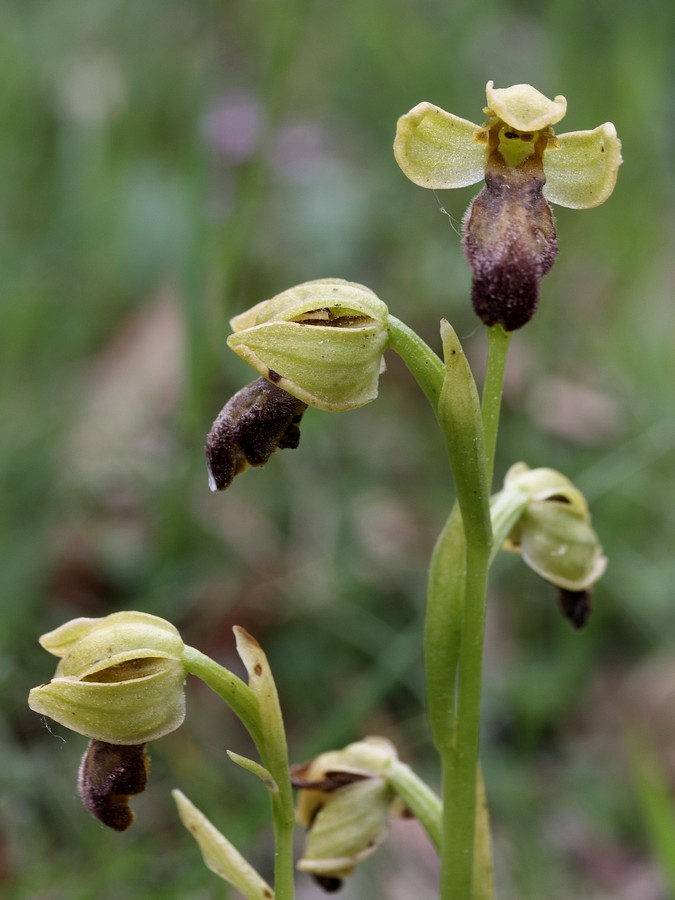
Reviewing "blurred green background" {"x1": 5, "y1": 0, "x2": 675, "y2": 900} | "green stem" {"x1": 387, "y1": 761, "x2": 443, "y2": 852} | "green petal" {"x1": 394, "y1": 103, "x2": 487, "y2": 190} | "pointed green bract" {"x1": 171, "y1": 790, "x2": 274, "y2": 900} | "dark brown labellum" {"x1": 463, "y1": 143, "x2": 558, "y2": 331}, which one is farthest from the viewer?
"blurred green background" {"x1": 5, "y1": 0, "x2": 675, "y2": 900}

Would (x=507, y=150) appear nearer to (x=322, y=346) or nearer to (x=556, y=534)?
(x=322, y=346)

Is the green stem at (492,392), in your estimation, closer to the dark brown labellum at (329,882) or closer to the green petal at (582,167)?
the green petal at (582,167)

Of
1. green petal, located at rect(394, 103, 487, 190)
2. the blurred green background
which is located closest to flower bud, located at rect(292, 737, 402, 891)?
the blurred green background

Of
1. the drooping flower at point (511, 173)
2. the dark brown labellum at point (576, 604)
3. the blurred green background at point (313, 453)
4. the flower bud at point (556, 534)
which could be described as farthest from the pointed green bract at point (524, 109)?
the blurred green background at point (313, 453)

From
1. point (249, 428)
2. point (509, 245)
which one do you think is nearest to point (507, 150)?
point (509, 245)

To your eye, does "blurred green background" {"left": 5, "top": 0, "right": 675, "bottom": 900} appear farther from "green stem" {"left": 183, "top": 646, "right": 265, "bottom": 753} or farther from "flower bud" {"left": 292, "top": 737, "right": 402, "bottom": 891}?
"green stem" {"left": 183, "top": 646, "right": 265, "bottom": 753}
